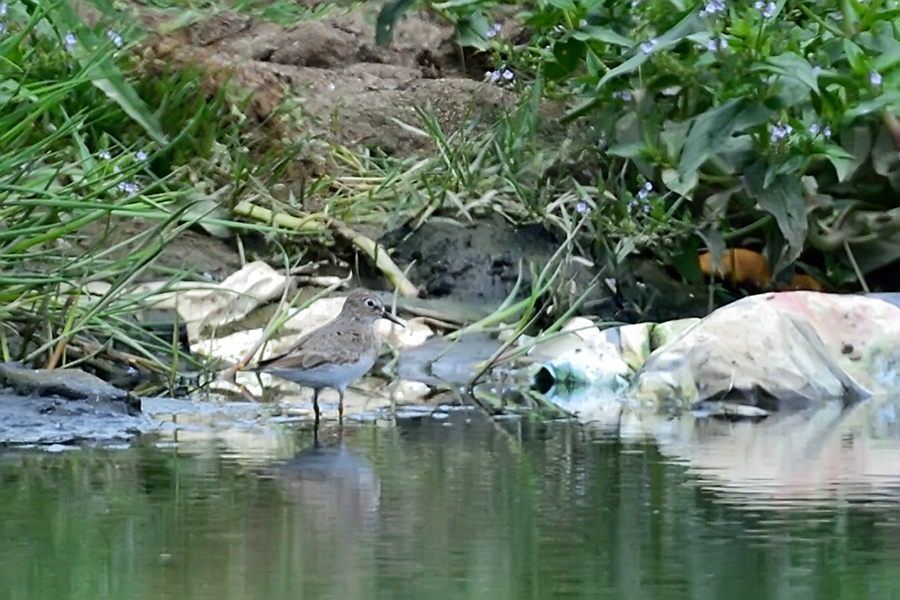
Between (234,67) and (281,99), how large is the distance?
41cm

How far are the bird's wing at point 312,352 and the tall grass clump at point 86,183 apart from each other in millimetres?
417

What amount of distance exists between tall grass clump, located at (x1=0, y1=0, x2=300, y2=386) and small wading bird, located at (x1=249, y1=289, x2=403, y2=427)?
428mm

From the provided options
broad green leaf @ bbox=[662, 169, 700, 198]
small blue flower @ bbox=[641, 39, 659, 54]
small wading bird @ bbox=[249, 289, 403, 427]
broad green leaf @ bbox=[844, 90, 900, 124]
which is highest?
small blue flower @ bbox=[641, 39, 659, 54]

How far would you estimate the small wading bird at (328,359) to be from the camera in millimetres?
5355

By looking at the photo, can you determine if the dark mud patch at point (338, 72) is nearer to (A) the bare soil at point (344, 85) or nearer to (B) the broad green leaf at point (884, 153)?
(A) the bare soil at point (344, 85)

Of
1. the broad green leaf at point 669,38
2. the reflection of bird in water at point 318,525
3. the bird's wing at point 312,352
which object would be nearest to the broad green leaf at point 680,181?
the broad green leaf at point 669,38

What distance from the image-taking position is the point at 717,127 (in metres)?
6.08

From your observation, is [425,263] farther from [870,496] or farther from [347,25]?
[870,496]

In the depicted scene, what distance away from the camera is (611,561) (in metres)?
2.82

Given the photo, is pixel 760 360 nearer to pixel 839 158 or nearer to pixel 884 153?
pixel 839 158

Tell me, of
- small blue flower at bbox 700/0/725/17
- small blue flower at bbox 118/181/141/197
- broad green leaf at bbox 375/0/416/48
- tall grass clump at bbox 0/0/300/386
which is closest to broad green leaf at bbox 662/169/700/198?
small blue flower at bbox 700/0/725/17

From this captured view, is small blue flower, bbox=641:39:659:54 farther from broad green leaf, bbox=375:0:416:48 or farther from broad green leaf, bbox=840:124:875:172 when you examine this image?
broad green leaf, bbox=375:0:416:48

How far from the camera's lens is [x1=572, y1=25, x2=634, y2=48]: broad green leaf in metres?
6.58

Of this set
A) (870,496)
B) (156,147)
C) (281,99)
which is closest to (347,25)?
(281,99)
